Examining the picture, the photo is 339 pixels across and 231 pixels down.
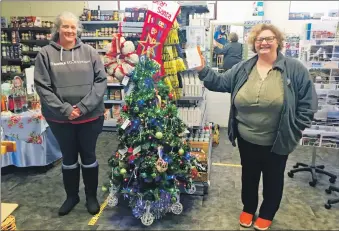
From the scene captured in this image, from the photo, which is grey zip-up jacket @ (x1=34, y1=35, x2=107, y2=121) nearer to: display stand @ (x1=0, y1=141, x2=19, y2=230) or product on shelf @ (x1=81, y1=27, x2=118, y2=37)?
display stand @ (x1=0, y1=141, x2=19, y2=230)

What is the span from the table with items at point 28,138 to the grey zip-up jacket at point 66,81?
1.06 m

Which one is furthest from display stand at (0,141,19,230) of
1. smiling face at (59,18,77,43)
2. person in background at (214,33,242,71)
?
person in background at (214,33,242,71)

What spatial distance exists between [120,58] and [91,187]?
1.13m

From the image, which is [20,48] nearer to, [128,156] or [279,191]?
[128,156]

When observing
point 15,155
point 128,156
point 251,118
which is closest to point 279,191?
point 251,118

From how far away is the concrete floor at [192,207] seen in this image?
8.25ft

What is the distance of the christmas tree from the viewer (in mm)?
2438

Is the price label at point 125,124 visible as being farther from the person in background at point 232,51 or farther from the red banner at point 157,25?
the person in background at point 232,51

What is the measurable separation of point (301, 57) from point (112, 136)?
2987 millimetres

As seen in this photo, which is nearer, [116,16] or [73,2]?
[116,16]

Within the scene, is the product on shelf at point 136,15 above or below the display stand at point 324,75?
above

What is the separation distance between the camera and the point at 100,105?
8.08 ft

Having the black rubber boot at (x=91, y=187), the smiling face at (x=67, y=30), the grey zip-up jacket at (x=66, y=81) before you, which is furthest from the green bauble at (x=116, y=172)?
the smiling face at (x=67, y=30)

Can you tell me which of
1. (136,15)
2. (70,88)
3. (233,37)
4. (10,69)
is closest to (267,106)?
(70,88)
